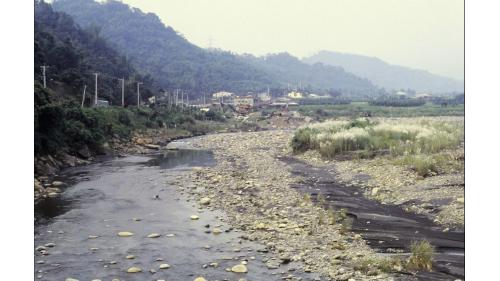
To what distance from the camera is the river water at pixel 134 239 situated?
9992 millimetres

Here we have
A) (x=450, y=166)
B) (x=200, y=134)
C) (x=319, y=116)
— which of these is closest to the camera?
(x=450, y=166)

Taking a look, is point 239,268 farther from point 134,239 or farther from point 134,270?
point 134,239

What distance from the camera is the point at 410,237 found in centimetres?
1188

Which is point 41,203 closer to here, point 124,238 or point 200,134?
point 124,238

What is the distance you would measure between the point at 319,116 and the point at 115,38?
91676 mm

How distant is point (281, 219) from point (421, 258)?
5.16 m

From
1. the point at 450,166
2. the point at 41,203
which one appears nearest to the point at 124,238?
the point at 41,203

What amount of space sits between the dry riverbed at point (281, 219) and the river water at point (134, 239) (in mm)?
534

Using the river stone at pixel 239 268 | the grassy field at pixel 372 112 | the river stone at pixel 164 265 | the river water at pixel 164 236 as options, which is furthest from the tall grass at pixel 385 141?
the grassy field at pixel 372 112

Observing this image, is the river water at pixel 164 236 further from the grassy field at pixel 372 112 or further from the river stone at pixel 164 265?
the grassy field at pixel 372 112

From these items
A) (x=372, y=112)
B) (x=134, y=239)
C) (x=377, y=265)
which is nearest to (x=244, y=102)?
(x=372, y=112)

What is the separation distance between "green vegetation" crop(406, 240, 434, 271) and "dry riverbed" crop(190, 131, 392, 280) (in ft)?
2.61

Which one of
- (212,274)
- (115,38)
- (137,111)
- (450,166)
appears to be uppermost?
(115,38)

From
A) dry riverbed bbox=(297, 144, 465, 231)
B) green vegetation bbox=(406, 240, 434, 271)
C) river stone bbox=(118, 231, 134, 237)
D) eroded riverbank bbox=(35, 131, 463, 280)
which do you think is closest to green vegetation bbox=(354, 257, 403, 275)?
eroded riverbank bbox=(35, 131, 463, 280)
